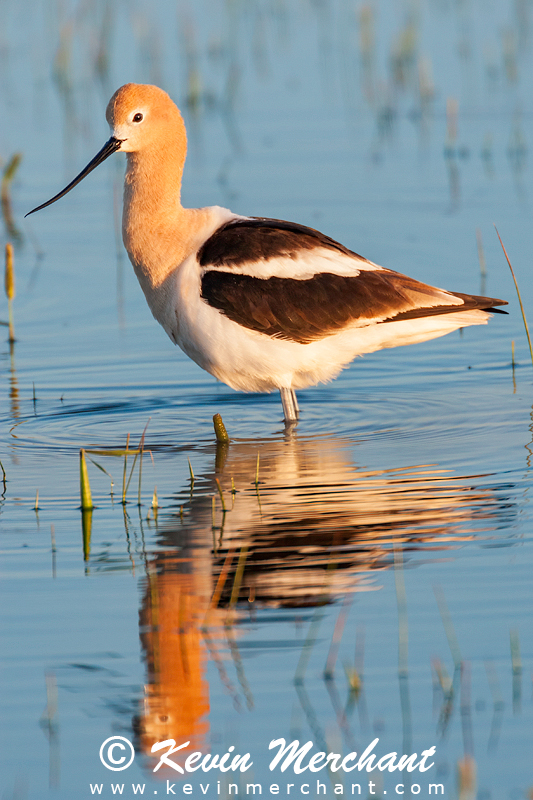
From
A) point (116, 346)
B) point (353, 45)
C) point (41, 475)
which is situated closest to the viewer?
point (41, 475)

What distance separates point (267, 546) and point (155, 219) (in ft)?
8.28

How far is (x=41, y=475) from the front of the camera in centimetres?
662

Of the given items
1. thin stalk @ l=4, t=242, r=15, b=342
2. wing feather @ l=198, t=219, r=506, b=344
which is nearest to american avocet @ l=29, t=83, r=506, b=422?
wing feather @ l=198, t=219, r=506, b=344

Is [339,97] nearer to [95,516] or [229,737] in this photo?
[95,516]

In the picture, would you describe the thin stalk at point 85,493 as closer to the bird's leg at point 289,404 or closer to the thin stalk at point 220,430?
the thin stalk at point 220,430

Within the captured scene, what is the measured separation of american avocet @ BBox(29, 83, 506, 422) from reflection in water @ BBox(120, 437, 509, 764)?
1.85ft

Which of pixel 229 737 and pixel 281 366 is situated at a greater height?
pixel 281 366

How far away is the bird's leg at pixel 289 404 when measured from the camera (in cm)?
745

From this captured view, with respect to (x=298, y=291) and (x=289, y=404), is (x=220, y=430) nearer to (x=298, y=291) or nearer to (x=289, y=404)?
(x=289, y=404)

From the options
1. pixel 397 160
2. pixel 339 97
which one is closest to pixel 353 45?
pixel 339 97

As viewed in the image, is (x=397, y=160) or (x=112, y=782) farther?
(x=397, y=160)

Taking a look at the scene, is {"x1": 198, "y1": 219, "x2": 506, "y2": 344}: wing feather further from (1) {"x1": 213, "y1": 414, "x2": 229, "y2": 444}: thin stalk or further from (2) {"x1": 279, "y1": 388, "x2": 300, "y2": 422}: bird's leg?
(1) {"x1": 213, "y1": 414, "x2": 229, "y2": 444}: thin stalk

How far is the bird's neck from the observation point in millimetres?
7188

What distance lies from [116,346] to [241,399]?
4.12 feet
